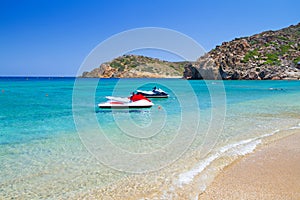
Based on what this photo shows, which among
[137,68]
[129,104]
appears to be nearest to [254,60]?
[137,68]

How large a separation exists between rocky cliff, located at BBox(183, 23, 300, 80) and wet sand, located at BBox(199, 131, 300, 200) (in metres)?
109

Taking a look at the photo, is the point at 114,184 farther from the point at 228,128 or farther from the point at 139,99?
the point at 139,99


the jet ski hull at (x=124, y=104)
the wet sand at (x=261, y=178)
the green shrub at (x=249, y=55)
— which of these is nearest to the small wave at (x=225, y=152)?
the wet sand at (x=261, y=178)

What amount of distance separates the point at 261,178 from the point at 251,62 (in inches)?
4587

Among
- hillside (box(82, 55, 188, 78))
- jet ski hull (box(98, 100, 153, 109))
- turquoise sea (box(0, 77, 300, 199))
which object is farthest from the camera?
hillside (box(82, 55, 188, 78))

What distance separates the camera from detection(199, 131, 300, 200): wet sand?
596 centimetres

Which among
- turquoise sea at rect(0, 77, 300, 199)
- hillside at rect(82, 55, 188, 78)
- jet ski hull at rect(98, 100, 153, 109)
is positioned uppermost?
hillside at rect(82, 55, 188, 78)

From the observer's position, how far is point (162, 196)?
607cm

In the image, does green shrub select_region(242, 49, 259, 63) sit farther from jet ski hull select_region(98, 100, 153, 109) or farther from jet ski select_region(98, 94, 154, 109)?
jet ski hull select_region(98, 100, 153, 109)

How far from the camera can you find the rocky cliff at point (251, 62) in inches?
4277

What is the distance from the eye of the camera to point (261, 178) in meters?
6.88

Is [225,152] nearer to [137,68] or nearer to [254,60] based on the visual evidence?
[254,60]


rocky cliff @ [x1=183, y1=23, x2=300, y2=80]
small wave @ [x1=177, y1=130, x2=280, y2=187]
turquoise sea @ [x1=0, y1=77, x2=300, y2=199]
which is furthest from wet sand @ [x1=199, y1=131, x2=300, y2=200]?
rocky cliff @ [x1=183, y1=23, x2=300, y2=80]

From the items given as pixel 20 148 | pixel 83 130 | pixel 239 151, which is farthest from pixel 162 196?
pixel 83 130
